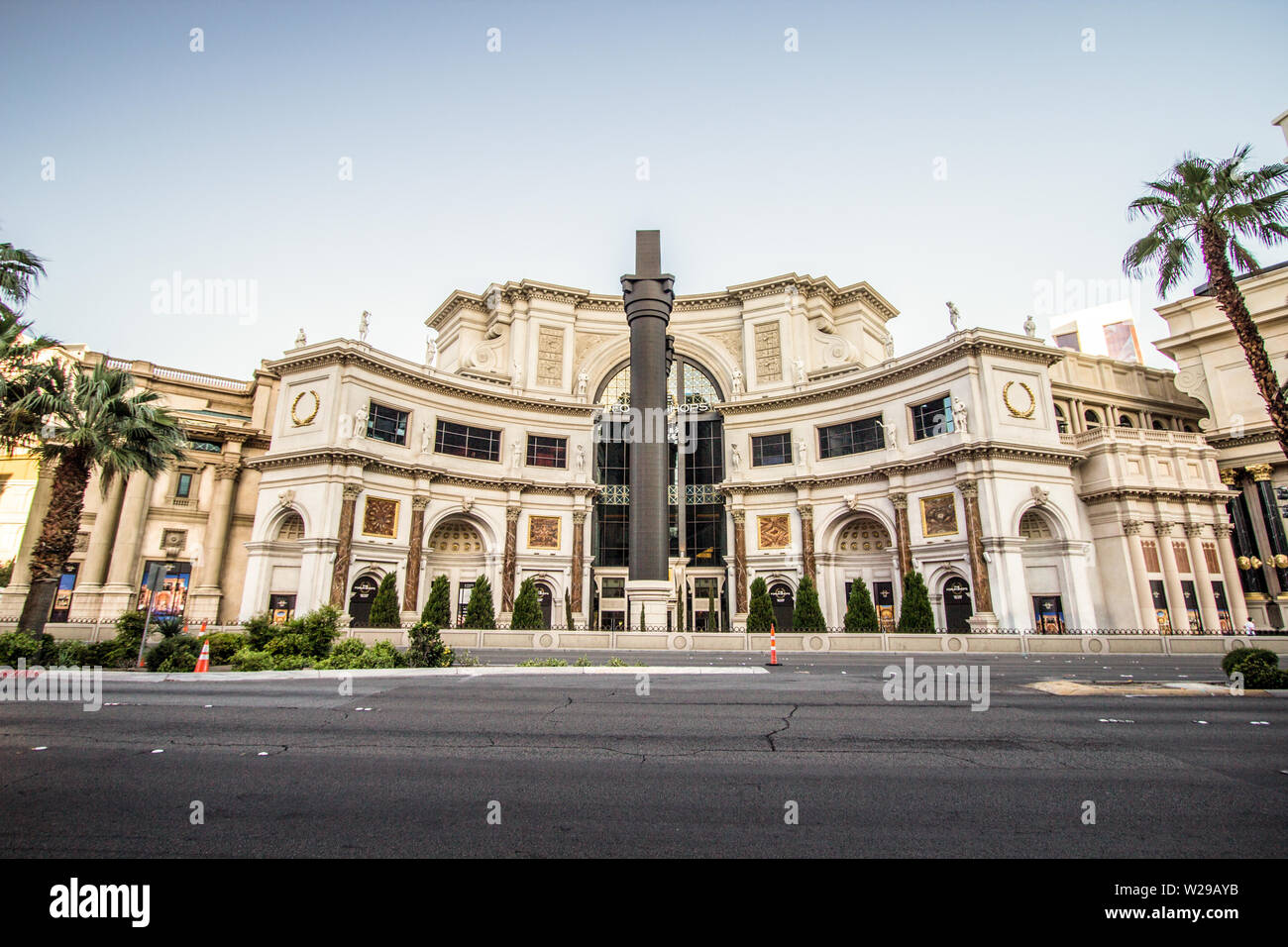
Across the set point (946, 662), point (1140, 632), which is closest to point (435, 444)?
point (946, 662)

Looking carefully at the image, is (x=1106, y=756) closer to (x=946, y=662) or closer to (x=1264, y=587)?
(x=946, y=662)

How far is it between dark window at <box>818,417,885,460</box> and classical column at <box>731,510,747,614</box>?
682 cm

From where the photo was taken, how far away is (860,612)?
3412cm

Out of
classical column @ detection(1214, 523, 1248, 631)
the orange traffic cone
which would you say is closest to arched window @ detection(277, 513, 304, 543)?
the orange traffic cone

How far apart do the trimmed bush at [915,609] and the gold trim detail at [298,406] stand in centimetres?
3349

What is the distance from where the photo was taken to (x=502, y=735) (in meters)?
9.51

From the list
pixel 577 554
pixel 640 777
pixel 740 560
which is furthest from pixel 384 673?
pixel 740 560

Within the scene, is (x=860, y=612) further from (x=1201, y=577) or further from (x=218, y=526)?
(x=218, y=526)

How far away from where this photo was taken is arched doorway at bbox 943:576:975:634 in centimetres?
3500

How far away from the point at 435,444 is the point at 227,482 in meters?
12.4

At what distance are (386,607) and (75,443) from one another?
51.4ft

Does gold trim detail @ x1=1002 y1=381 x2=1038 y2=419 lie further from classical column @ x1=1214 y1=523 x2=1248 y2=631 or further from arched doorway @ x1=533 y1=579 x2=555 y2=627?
arched doorway @ x1=533 y1=579 x2=555 y2=627

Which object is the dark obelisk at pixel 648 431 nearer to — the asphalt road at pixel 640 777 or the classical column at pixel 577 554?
the classical column at pixel 577 554
